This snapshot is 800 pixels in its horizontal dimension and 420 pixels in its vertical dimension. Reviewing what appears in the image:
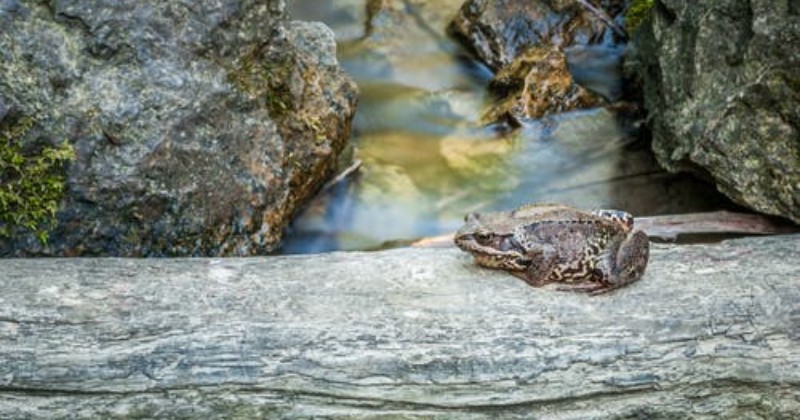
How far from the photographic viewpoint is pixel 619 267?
487 cm

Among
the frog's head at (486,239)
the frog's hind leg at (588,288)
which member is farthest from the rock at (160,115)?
the frog's hind leg at (588,288)

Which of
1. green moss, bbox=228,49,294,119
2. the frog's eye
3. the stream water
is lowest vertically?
the stream water

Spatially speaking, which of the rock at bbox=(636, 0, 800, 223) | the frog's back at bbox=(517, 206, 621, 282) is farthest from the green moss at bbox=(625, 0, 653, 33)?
the frog's back at bbox=(517, 206, 621, 282)

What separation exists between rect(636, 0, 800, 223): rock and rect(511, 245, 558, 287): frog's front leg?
1646 mm

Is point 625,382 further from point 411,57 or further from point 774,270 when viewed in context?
point 411,57

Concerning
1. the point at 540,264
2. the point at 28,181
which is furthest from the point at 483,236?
the point at 28,181

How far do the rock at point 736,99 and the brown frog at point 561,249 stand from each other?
3.84ft

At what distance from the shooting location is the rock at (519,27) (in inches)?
326

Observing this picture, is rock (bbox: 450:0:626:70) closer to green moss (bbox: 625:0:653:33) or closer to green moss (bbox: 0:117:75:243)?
green moss (bbox: 625:0:653:33)

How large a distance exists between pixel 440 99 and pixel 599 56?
1581mm

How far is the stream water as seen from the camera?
673 centimetres

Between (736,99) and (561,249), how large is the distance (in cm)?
171

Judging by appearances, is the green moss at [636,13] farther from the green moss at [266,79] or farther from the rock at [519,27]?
→ the green moss at [266,79]

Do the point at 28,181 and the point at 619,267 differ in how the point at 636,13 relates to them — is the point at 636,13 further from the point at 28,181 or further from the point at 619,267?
the point at 28,181
